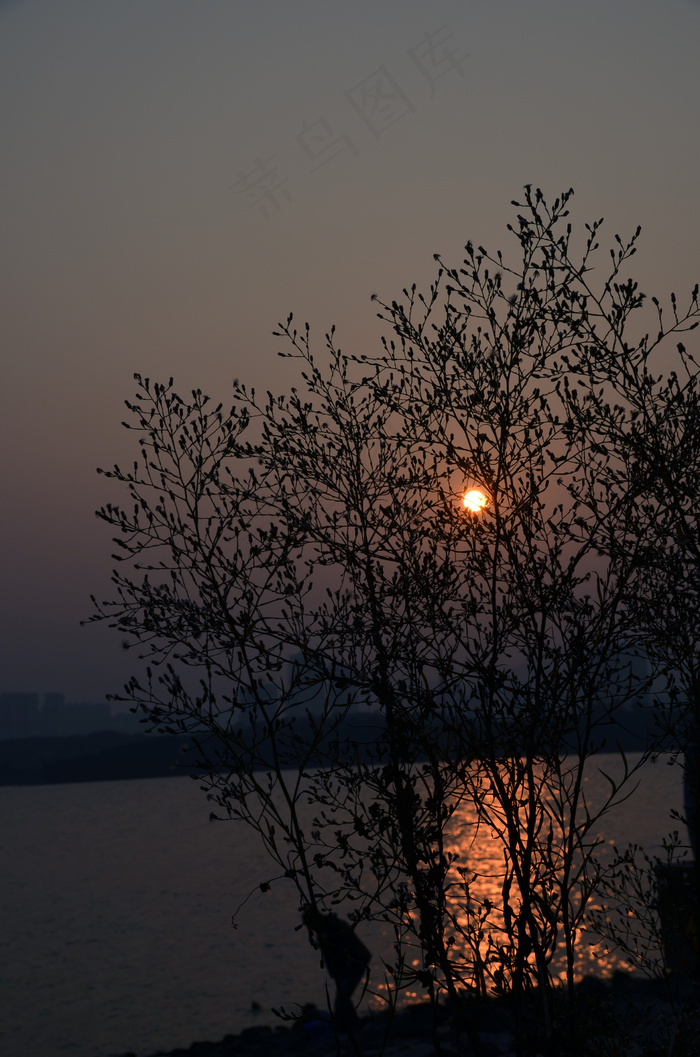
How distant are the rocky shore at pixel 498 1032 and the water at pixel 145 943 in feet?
25.8

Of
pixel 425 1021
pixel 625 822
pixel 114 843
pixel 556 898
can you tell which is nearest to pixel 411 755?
pixel 556 898

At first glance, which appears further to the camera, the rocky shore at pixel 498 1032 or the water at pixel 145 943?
the water at pixel 145 943

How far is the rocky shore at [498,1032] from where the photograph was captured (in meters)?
8.81

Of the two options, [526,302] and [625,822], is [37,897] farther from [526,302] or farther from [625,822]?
[526,302]

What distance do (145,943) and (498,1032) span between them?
4011 centimetres

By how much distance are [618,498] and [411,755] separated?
259cm

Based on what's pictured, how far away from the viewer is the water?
120 ft

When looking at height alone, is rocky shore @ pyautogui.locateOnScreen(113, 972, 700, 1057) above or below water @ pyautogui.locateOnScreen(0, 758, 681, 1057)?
above

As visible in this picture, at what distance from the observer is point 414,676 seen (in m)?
8.02

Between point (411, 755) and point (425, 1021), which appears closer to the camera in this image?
point (411, 755)

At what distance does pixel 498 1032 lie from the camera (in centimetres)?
1983

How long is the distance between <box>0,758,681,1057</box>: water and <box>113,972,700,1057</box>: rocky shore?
7862 millimetres

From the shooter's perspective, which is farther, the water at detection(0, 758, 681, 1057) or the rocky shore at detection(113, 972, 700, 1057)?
the water at detection(0, 758, 681, 1057)

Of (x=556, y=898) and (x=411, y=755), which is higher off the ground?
(x=411, y=755)
